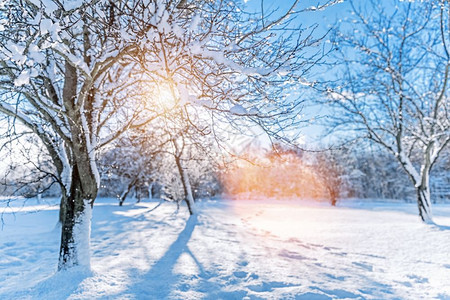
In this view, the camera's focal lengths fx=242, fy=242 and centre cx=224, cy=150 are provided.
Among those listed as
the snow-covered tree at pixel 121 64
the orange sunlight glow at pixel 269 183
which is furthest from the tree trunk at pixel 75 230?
the orange sunlight glow at pixel 269 183

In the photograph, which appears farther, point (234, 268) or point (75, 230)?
point (234, 268)

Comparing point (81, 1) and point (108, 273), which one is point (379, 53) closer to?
point (81, 1)

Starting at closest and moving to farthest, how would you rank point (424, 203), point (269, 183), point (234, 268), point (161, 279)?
1. point (161, 279)
2. point (234, 268)
3. point (424, 203)
4. point (269, 183)

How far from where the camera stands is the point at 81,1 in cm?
223

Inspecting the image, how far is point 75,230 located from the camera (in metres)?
4.05

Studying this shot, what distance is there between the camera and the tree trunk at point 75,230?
13.1ft

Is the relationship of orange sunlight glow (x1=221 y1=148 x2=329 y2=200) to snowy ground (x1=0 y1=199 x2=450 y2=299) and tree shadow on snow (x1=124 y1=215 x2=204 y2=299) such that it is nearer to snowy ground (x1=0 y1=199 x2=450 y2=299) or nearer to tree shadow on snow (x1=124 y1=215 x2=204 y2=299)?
snowy ground (x1=0 y1=199 x2=450 y2=299)

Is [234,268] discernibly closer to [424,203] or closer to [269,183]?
[424,203]

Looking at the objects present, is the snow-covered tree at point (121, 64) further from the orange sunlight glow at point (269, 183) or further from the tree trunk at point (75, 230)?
the orange sunlight glow at point (269, 183)

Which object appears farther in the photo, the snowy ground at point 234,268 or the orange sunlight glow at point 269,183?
the orange sunlight glow at point 269,183

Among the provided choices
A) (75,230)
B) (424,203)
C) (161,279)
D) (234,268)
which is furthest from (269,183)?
(75,230)

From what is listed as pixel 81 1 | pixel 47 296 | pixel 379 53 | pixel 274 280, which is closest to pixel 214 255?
pixel 274 280

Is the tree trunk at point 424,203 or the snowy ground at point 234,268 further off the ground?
the tree trunk at point 424,203

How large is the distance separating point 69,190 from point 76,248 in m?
0.98
